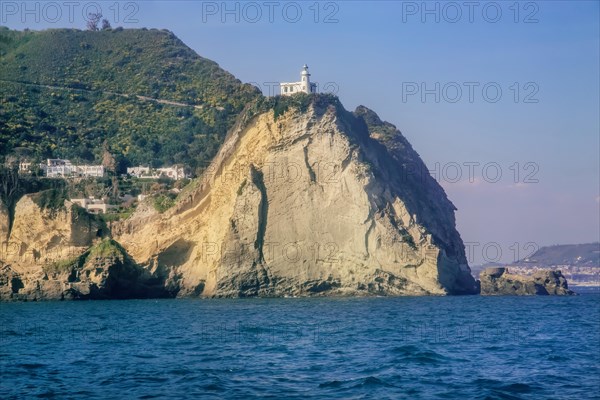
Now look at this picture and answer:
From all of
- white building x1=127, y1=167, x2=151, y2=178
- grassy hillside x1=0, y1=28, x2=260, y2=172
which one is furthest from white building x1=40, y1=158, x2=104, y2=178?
grassy hillside x1=0, y1=28, x2=260, y2=172

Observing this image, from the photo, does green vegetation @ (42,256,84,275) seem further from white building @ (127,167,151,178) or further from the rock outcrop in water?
the rock outcrop in water

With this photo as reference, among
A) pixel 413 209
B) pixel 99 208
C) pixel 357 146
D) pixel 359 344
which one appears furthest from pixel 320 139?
pixel 359 344

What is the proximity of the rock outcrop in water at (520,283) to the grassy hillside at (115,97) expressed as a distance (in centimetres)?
2680

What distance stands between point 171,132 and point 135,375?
73.9 metres

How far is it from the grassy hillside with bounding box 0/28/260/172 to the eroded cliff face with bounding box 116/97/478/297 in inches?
788

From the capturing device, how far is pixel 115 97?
99.3m

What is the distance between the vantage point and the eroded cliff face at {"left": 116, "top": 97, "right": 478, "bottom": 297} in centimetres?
5269

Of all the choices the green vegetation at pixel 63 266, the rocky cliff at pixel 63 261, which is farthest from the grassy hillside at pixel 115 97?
the green vegetation at pixel 63 266

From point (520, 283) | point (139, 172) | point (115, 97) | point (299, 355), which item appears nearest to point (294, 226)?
point (520, 283)

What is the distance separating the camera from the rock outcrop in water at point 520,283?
64.4 meters

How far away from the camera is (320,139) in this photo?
55.2 metres

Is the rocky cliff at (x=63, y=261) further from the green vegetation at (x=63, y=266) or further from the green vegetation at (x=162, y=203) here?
Result: the green vegetation at (x=162, y=203)

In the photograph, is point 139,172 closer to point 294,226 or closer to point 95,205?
point 95,205

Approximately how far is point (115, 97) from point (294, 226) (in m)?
52.2
